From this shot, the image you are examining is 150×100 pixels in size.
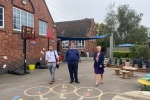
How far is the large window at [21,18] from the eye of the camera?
9859 mm

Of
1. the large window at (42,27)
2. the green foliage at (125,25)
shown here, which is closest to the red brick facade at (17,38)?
the large window at (42,27)

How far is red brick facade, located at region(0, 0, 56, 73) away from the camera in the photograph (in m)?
8.71

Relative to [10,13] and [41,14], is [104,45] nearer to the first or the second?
[41,14]

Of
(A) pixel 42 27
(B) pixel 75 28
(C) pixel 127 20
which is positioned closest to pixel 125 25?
(C) pixel 127 20

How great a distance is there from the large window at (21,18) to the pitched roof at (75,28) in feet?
52.9

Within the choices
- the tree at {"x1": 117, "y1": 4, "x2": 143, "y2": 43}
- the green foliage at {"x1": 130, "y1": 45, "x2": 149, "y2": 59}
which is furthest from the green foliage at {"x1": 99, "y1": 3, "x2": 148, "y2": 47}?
the green foliage at {"x1": 130, "y1": 45, "x2": 149, "y2": 59}

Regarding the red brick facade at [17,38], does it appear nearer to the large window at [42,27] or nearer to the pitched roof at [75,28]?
the large window at [42,27]

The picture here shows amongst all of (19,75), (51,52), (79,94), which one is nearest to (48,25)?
(19,75)

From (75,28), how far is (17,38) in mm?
19981

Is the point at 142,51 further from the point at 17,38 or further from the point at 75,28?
the point at 75,28

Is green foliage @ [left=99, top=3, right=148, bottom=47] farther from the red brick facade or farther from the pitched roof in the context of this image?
the red brick facade

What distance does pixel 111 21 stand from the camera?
2338cm

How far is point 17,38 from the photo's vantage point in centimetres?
986

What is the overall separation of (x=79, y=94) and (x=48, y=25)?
10688 mm
